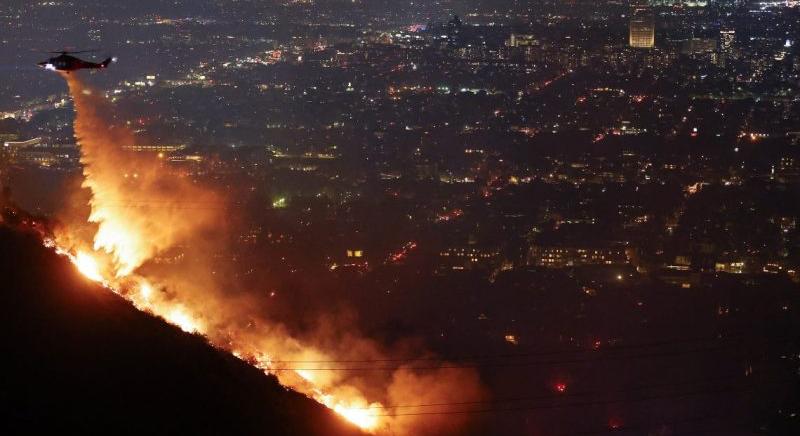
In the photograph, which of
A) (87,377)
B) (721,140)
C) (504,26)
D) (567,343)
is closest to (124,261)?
(87,377)

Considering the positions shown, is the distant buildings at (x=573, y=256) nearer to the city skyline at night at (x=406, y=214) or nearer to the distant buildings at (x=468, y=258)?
the city skyline at night at (x=406, y=214)

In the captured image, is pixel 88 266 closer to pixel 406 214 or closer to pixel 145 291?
pixel 145 291

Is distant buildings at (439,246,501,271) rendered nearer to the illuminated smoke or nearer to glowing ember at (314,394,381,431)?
the illuminated smoke

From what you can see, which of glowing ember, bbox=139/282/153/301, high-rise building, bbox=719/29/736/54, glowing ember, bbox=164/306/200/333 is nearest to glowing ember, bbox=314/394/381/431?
glowing ember, bbox=164/306/200/333

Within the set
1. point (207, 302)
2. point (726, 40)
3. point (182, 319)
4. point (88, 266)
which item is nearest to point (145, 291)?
point (182, 319)

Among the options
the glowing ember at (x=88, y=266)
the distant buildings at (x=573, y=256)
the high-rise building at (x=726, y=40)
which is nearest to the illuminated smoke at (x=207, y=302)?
the glowing ember at (x=88, y=266)

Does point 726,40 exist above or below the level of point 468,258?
above
